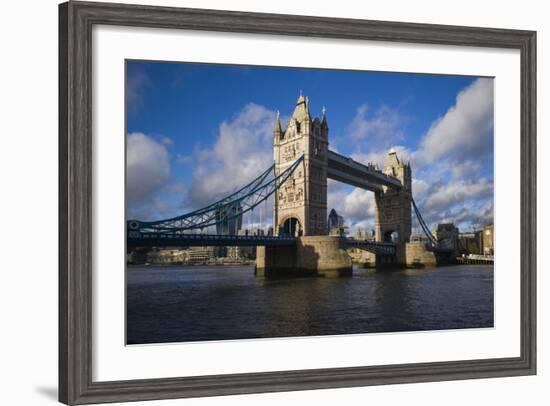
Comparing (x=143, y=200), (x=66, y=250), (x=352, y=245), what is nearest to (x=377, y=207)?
(x=352, y=245)

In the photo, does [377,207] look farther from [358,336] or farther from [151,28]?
[151,28]

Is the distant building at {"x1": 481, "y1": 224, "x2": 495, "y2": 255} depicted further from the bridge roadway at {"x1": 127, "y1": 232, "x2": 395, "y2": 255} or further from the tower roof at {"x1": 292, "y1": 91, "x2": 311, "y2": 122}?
the tower roof at {"x1": 292, "y1": 91, "x2": 311, "y2": 122}

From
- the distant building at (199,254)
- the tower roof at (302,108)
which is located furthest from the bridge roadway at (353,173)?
the distant building at (199,254)

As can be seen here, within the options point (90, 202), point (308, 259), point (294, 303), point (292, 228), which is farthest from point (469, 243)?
point (90, 202)

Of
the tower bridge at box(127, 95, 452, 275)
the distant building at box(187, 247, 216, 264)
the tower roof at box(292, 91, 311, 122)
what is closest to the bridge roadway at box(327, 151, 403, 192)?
the tower bridge at box(127, 95, 452, 275)

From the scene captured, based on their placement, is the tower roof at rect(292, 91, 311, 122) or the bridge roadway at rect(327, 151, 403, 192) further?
the bridge roadway at rect(327, 151, 403, 192)

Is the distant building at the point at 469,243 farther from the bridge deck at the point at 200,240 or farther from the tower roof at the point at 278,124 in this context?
the tower roof at the point at 278,124
